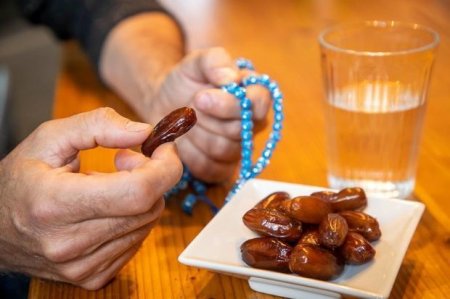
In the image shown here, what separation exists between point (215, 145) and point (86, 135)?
10.3 inches

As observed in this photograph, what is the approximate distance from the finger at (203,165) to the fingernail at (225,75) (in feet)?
0.32

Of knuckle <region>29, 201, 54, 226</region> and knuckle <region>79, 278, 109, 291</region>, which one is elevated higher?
knuckle <region>29, 201, 54, 226</region>

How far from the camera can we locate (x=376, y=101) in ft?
2.52

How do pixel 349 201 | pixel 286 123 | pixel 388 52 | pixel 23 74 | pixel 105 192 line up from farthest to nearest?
pixel 23 74, pixel 286 123, pixel 388 52, pixel 349 201, pixel 105 192

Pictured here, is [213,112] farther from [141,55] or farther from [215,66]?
[141,55]

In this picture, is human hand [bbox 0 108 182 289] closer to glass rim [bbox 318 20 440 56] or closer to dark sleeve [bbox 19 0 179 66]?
glass rim [bbox 318 20 440 56]

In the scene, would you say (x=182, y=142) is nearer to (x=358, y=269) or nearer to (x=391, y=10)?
(x=358, y=269)

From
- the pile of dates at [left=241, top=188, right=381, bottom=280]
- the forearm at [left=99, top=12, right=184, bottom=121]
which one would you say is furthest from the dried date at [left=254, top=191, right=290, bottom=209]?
the forearm at [left=99, top=12, right=184, bottom=121]

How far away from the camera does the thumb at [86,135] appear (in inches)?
23.8

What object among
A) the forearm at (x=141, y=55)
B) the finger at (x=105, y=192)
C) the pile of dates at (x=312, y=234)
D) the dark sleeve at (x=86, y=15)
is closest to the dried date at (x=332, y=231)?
the pile of dates at (x=312, y=234)

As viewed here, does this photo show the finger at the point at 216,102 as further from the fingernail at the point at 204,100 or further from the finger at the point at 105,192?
the finger at the point at 105,192

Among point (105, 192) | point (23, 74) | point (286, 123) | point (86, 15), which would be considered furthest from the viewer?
point (23, 74)

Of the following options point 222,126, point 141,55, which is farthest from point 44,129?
point 141,55

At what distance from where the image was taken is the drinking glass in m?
0.75
